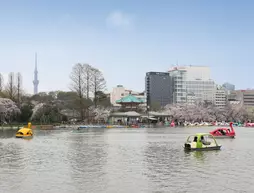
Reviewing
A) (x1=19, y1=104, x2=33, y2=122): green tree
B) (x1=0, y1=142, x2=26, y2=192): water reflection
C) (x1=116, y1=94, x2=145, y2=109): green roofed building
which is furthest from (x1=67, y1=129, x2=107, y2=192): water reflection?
(x1=116, y1=94, x2=145, y2=109): green roofed building

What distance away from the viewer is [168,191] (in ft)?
58.2

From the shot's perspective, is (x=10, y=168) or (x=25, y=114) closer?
(x=10, y=168)

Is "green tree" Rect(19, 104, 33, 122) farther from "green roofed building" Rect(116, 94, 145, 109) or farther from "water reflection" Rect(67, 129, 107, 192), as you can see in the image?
"water reflection" Rect(67, 129, 107, 192)

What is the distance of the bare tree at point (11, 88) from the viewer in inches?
3973

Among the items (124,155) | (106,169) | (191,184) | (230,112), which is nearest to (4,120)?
(124,155)

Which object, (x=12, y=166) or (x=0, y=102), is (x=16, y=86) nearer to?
(x=0, y=102)

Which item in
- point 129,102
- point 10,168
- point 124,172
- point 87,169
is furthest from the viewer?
point 129,102

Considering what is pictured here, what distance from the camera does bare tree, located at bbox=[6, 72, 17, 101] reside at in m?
101

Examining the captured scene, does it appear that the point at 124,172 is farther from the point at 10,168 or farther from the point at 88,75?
the point at 88,75

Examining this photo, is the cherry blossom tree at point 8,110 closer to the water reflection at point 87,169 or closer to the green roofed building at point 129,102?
the green roofed building at point 129,102

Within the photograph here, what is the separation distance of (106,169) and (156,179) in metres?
4.17

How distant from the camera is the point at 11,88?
102 metres

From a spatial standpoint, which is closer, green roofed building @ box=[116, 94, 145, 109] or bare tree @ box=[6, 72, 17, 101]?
bare tree @ box=[6, 72, 17, 101]

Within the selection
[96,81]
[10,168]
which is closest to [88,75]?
[96,81]
